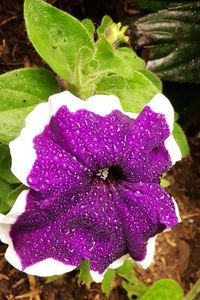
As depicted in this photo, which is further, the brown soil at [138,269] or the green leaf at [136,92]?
the brown soil at [138,269]

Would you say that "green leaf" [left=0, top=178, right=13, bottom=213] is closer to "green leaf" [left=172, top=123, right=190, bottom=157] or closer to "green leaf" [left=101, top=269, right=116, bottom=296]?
"green leaf" [left=101, top=269, right=116, bottom=296]

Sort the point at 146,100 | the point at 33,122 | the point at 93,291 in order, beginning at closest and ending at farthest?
the point at 33,122 < the point at 146,100 < the point at 93,291

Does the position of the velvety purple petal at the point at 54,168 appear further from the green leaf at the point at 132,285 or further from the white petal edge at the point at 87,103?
the green leaf at the point at 132,285

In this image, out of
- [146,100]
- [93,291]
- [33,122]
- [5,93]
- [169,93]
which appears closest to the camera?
[33,122]

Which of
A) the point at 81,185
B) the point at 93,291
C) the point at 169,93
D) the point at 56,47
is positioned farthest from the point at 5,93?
the point at 169,93

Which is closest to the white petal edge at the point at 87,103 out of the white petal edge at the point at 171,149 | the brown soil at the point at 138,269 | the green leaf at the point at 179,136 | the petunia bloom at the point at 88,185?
the petunia bloom at the point at 88,185

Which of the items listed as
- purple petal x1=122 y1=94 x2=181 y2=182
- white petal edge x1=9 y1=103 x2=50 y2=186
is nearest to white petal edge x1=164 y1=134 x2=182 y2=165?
purple petal x1=122 y1=94 x2=181 y2=182

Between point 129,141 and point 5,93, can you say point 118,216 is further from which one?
point 5,93

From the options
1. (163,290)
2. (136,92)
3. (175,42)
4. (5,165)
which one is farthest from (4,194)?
(175,42)
